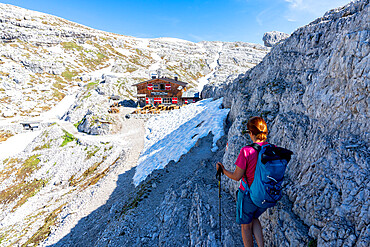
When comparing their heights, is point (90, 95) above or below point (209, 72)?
below

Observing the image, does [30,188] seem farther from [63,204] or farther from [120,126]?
[120,126]

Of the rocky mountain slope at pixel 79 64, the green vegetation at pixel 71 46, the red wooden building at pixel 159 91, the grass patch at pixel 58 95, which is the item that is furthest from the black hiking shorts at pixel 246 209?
the green vegetation at pixel 71 46

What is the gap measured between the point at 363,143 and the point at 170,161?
16.5 metres

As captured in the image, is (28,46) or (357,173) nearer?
(357,173)

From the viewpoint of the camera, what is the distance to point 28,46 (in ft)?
Answer: 335

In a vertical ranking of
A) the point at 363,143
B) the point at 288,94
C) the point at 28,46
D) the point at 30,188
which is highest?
the point at 28,46

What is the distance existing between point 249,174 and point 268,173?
54 cm

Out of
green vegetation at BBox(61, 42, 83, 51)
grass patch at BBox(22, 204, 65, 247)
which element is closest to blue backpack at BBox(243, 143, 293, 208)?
grass patch at BBox(22, 204, 65, 247)

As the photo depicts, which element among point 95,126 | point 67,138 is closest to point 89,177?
point 95,126

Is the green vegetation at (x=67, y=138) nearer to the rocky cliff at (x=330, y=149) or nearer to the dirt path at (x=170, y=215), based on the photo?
the dirt path at (x=170, y=215)

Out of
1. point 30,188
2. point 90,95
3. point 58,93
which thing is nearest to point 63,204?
point 30,188

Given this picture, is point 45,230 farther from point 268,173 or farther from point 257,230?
point 268,173

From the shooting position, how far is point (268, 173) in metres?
3.56

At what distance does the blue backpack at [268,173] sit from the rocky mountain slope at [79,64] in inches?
2538
